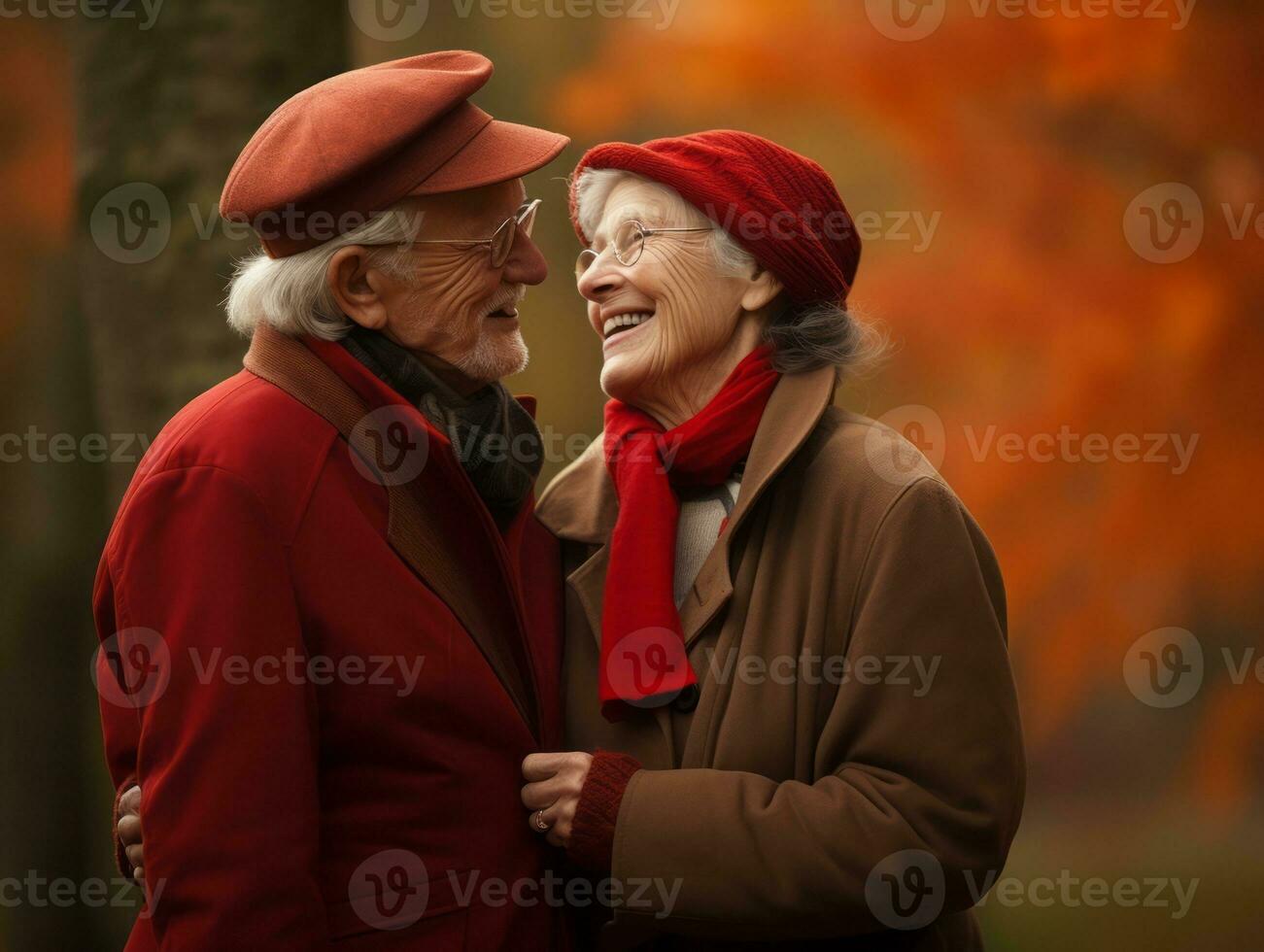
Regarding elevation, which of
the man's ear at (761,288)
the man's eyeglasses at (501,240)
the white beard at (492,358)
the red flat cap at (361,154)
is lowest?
Answer: the white beard at (492,358)

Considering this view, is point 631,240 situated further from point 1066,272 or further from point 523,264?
point 1066,272

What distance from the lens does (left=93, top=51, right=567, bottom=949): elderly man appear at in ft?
6.02

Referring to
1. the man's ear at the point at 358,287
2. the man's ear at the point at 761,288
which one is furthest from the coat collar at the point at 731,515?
the man's ear at the point at 358,287

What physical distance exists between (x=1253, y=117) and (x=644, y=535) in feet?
9.56

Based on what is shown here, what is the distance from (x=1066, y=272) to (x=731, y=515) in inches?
88.1

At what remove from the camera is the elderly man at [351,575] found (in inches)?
72.2

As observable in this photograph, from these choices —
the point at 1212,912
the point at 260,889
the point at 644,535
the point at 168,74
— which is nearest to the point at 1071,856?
the point at 1212,912

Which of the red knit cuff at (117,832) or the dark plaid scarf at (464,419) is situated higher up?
the dark plaid scarf at (464,419)

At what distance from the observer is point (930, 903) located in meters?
2.16

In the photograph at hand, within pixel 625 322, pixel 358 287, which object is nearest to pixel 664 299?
pixel 625 322

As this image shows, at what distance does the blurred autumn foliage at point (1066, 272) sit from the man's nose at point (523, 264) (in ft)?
6.35

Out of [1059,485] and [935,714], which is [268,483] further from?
[1059,485]

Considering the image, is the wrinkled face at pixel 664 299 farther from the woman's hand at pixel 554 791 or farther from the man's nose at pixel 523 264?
the woman's hand at pixel 554 791

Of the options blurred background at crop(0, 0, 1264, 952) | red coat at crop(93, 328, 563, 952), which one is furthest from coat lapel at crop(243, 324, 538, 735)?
blurred background at crop(0, 0, 1264, 952)
